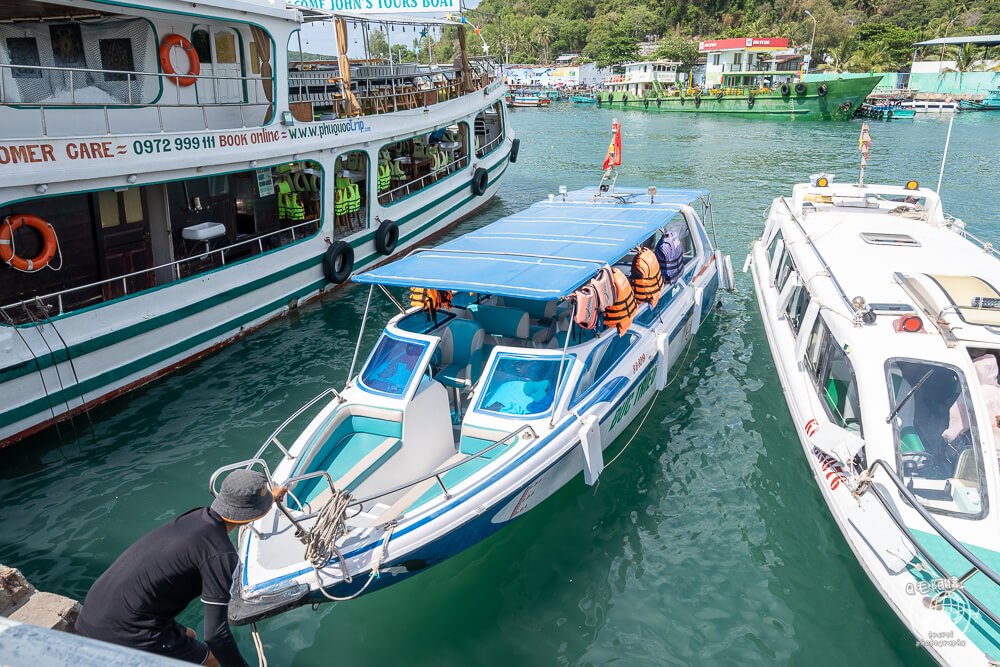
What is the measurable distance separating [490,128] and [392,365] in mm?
16518

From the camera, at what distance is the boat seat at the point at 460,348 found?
774 cm

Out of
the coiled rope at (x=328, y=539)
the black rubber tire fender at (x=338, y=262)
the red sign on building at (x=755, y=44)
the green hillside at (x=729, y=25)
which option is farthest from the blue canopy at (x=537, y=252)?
the green hillside at (x=729, y=25)

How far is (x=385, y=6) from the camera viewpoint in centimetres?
1440

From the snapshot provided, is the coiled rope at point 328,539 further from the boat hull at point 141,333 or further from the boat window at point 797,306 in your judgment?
the boat window at point 797,306

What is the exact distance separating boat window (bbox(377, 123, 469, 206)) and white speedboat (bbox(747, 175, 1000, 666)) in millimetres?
9624

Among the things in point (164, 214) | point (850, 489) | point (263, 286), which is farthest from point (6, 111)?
point (850, 489)

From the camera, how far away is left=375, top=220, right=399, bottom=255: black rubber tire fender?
14195mm

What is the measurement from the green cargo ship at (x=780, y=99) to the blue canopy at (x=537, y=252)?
45632 millimetres

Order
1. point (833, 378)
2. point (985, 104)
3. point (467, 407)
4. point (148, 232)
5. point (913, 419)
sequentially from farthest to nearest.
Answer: point (985, 104)
point (148, 232)
point (467, 407)
point (833, 378)
point (913, 419)

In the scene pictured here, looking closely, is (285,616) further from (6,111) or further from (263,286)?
(6,111)

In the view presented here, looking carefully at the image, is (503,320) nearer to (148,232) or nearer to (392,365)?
(392,365)

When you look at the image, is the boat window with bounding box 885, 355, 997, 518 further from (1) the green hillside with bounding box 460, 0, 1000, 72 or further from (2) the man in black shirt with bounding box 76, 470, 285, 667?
(1) the green hillside with bounding box 460, 0, 1000, 72

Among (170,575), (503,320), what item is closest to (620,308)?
(503,320)
